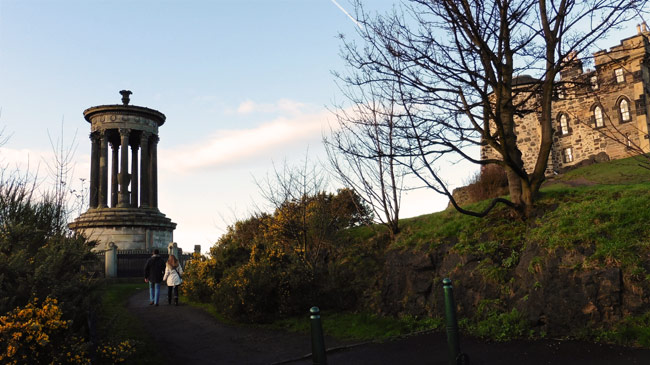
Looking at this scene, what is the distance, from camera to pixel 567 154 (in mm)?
38688

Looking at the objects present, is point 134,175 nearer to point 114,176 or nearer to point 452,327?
point 114,176

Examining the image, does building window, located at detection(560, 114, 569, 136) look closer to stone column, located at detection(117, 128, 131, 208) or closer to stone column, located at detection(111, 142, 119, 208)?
stone column, located at detection(117, 128, 131, 208)

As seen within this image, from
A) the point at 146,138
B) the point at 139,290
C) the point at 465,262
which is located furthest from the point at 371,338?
the point at 146,138

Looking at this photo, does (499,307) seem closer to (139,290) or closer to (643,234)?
(643,234)

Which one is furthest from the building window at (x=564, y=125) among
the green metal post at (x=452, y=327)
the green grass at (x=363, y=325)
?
the green metal post at (x=452, y=327)

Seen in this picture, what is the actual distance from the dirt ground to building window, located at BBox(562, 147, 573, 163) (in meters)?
33.3

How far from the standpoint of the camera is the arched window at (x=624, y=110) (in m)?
35.0

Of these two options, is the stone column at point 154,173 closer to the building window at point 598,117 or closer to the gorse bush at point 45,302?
the gorse bush at point 45,302

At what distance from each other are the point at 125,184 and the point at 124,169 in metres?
1.10

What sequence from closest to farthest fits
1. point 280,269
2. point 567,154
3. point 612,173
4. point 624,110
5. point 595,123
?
point 280,269, point 612,173, point 624,110, point 595,123, point 567,154

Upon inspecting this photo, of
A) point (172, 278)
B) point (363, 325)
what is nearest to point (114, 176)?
point (172, 278)

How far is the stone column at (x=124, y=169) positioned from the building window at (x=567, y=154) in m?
34.2

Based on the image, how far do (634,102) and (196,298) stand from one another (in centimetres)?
3396

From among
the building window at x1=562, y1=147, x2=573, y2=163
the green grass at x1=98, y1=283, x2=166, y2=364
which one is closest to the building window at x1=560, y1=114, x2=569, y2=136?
the building window at x1=562, y1=147, x2=573, y2=163
